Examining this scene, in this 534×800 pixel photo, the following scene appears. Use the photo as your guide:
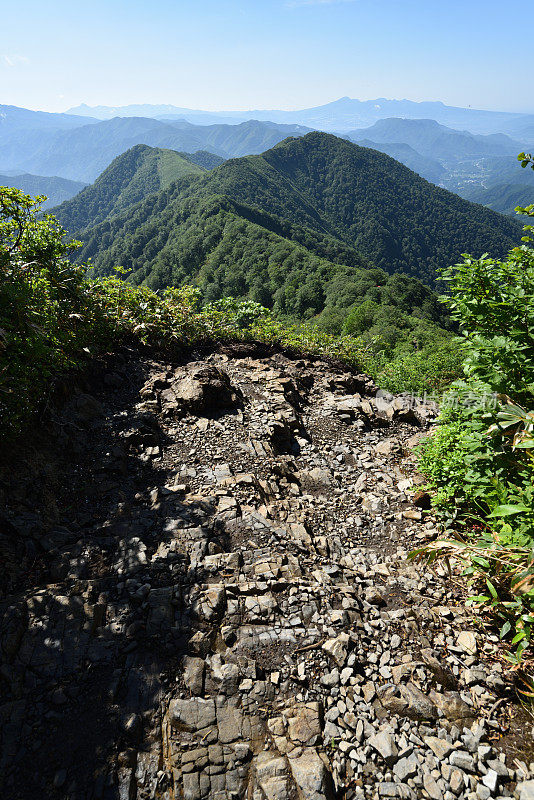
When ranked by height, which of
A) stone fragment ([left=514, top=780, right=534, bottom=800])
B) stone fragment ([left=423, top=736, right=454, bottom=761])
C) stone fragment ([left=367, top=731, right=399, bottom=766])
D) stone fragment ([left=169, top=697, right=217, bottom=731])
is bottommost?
stone fragment ([left=367, top=731, right=399, bottom=766])

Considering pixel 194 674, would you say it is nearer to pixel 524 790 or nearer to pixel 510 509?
pixel 524 790

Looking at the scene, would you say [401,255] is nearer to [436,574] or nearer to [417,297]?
[417,297]

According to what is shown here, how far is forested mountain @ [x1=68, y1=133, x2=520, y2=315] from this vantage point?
300 feet

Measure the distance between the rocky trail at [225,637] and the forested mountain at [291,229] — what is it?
73.2 m

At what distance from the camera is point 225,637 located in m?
4.39

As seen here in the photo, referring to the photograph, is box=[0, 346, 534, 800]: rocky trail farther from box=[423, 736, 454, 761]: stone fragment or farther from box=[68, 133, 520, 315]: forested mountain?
box=[68, 133, 520, 315]: forested mountain

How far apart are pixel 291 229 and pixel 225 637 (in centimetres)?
13041

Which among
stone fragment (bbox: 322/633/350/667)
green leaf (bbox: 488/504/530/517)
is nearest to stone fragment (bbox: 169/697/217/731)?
stone fragment (bbox: 322/633/350/667)

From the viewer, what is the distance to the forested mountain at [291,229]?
300ft

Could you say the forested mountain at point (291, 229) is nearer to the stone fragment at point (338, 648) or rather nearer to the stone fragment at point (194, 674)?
the stone fragment at point (338, 648)

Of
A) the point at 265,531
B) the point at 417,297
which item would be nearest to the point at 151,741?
the point at 265,531

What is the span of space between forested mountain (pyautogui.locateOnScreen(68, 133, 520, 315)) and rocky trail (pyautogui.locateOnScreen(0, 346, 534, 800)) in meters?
73.2

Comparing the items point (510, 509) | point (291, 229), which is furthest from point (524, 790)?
point (291, 229)

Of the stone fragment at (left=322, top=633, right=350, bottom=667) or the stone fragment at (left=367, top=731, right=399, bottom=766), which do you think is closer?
the stone fragment at (left=367, top=731, right=399, bottom=766)
